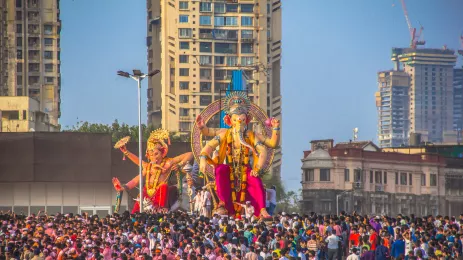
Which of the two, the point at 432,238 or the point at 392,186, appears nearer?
the point at 432,238

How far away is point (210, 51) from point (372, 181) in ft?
108

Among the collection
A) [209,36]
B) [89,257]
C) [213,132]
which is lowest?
[89,257]

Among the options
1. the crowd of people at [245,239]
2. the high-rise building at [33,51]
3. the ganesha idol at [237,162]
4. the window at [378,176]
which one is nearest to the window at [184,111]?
the high-rise building at [33,51]

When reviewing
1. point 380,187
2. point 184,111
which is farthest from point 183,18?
point 380,187

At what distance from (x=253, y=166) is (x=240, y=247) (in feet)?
57.7

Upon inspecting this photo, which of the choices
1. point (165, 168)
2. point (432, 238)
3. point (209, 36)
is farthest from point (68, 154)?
point (209, 36)

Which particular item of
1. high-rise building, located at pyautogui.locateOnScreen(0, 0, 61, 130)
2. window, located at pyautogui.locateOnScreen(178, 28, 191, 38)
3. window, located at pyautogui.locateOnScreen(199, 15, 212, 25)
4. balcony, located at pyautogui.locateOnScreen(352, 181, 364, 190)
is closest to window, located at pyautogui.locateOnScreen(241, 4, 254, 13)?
window, located at pyautogui.locateOnScreen(199, 15, 212, 25)

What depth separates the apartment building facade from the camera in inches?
4624

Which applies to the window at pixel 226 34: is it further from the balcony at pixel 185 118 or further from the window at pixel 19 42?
the window at pixel 19 42

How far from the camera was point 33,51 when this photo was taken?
487ft

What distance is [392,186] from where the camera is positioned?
123 meters

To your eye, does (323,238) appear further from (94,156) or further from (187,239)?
(94,156)

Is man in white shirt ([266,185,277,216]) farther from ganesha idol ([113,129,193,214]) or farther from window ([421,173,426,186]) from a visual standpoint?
window ([421,173,426,186])

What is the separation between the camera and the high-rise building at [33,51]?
144375 millimetres
